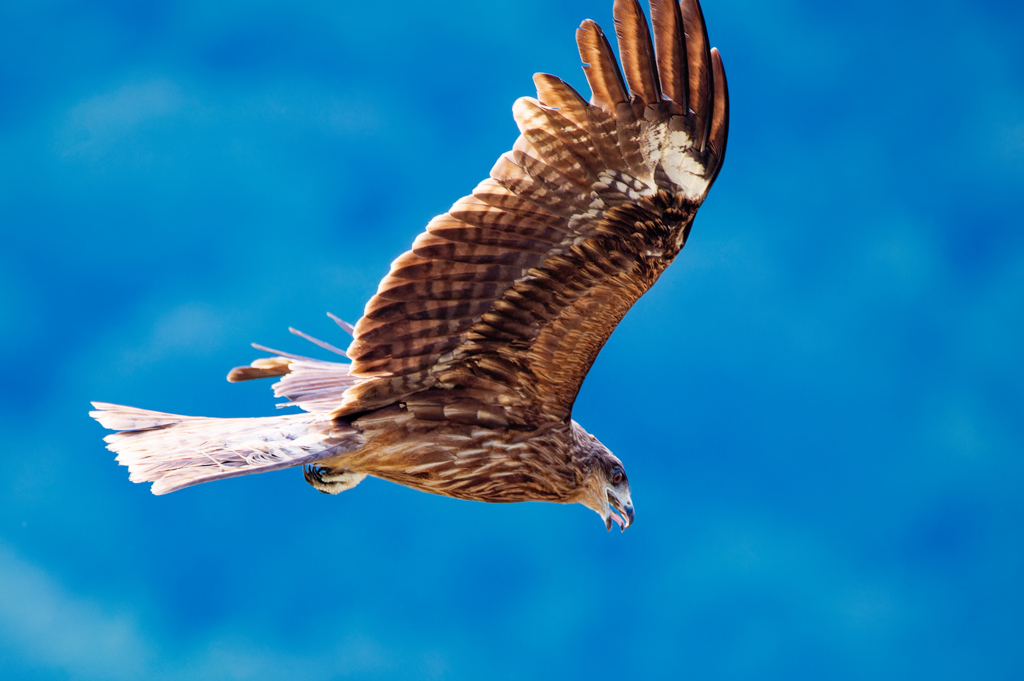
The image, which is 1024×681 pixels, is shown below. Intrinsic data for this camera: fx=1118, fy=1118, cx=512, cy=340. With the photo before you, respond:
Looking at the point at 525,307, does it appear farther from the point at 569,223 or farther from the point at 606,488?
the point at 606,488

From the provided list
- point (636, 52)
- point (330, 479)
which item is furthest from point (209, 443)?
point (636, 52)

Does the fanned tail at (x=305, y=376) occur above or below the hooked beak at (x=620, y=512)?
above

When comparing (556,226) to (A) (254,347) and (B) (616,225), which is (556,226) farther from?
(A) (254,347)

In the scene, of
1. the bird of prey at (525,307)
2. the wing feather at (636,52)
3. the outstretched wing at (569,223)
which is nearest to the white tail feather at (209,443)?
the bird of prey at (525,307)

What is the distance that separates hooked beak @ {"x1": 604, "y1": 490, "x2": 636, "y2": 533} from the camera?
5.09 m

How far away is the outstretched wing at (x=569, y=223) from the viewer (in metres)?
3.95

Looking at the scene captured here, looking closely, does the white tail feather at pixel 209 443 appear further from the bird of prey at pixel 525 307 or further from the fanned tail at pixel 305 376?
the fanned tail at pixel 305 376

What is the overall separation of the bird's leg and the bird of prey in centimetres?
1

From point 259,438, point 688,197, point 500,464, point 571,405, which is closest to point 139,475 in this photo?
point 259,438

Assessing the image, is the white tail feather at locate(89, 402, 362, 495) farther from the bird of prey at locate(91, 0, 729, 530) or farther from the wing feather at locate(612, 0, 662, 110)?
the wing feather at locate(612, 0, 662, 110)

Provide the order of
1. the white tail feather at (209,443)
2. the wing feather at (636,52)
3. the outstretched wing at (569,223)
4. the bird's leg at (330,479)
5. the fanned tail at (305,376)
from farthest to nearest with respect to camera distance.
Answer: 1. the fanned tail at (305,376)
2. the bird's leg at (330,479)
3. the white tail feather at (209,443)
4. the outstretched wing at (569,223)
5. the wing feather at (636,52)

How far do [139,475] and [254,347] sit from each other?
5.33 feet

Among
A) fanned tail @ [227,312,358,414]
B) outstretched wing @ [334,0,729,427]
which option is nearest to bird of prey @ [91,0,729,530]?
outstretched wing @ [334,0,729,427]

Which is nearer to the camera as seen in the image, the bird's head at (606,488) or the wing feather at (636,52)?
the wing feather at (636,52)
